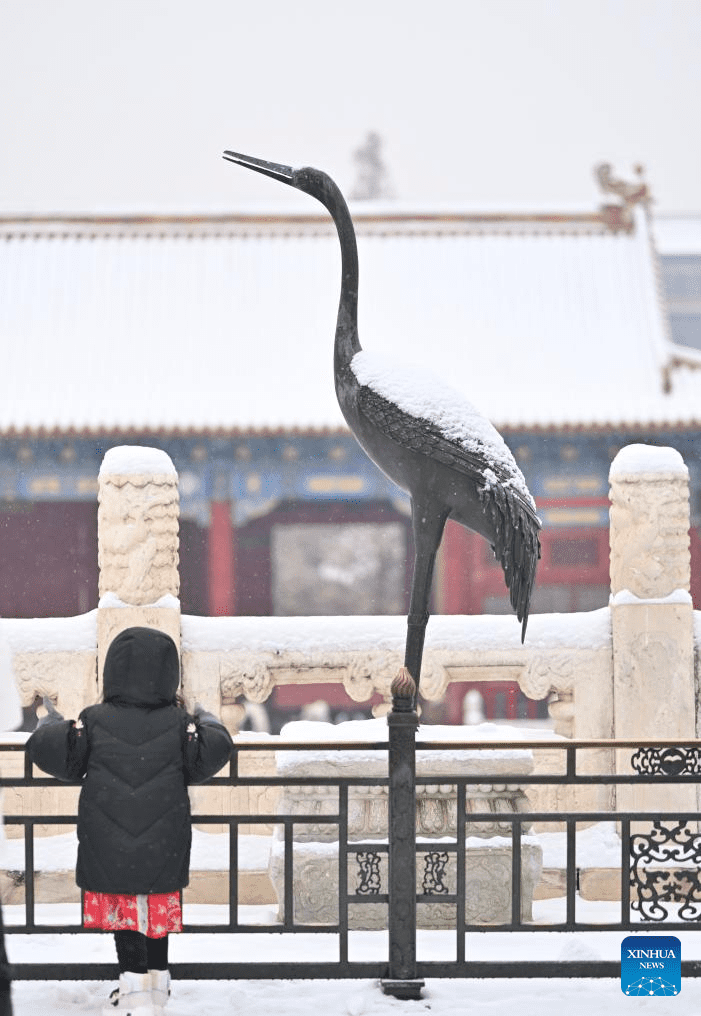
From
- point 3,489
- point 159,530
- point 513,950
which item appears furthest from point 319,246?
point 513,950

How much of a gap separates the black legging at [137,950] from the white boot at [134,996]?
0.08ft

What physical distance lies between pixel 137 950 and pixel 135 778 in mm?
504

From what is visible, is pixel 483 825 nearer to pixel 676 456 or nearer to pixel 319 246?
pixel 676 456

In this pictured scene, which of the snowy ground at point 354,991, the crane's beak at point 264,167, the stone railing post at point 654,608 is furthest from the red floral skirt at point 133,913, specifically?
the stone railing post at point 654,608

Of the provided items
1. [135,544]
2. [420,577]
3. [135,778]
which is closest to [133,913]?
[135,778]

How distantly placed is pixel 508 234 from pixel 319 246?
206 cm

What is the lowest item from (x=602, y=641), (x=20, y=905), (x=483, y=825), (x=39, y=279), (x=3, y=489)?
(x=20, y=905)

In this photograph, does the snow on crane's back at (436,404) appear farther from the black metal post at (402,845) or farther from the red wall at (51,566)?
the red wall at (51,566)

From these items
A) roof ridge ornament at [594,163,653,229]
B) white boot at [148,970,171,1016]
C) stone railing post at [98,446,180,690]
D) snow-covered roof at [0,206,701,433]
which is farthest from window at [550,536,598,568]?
white boot at [148,970,171,1016]

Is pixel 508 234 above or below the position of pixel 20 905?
above

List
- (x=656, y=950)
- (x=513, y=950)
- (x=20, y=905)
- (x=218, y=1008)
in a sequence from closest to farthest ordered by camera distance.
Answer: (x=218, y=1008) < (x=656, y=950) < (x=513, y=950) < (x=20, y=905)

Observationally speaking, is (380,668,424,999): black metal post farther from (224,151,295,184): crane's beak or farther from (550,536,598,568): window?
(550,536,598,568): window

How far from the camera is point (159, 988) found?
145 inches

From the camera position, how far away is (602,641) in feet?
20.1
